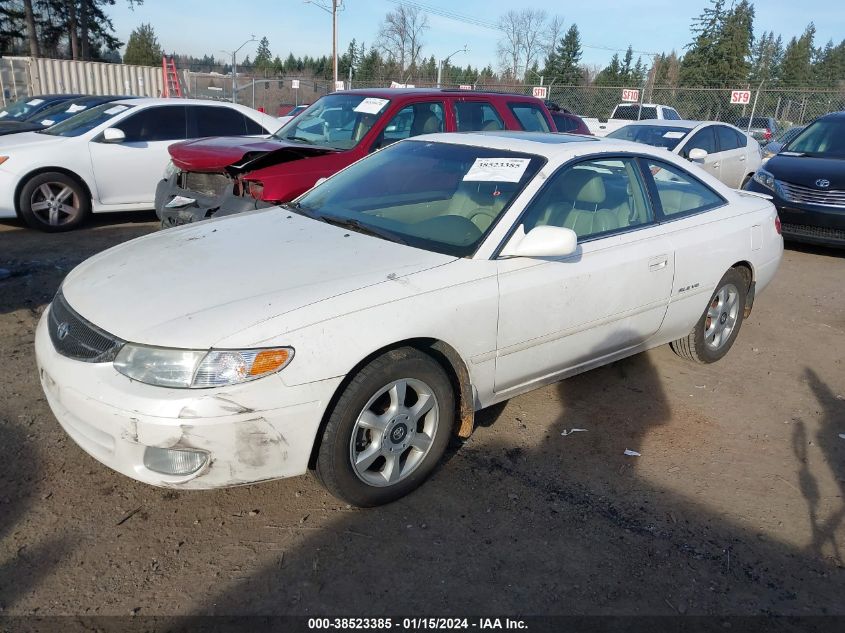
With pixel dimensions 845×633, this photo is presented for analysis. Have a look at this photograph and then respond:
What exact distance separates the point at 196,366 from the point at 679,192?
130 inches

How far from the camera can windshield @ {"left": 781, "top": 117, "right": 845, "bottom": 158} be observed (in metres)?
9.09

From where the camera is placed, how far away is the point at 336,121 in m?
6.89

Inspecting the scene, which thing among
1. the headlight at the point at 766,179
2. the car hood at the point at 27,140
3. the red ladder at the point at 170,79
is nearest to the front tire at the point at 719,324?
the headlight at the point at 766,179

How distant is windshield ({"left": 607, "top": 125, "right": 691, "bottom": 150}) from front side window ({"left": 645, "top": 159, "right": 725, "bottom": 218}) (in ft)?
20.9

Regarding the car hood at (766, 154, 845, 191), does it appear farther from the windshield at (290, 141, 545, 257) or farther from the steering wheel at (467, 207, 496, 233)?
the steering wheel at (467, 207, 496, 233)

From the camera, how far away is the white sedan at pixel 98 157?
760cm

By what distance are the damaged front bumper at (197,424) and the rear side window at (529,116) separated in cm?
547

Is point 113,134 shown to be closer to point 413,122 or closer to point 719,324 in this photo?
point 413,122

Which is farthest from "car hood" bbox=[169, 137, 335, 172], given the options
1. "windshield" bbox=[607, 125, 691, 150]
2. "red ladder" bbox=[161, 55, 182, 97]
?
"red ladder" bbox=[161, 55, 182, 97]

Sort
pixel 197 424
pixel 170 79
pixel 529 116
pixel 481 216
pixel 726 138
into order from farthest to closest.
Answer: pixel 170 79 → pixel 726 138 → pixel 529 116 → pixel 481 216 → pixel 197 424

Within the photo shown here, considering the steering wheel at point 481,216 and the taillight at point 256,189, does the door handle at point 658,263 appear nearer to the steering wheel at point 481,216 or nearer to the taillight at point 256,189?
the steering wheel at point 481,216

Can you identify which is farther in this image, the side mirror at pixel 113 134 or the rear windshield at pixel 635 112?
the rear windshield at pixel 635 112

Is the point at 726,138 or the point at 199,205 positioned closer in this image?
the point at 199,205

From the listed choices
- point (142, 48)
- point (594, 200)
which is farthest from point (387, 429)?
point (142, 48)
